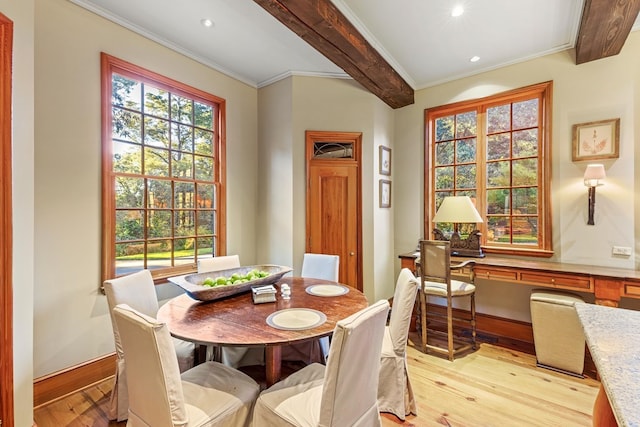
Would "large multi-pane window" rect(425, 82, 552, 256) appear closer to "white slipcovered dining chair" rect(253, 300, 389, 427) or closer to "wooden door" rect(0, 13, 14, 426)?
"white slipcovered dining chair" rect(253, 300, 389, 427)

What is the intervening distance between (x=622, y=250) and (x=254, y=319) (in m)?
3.27

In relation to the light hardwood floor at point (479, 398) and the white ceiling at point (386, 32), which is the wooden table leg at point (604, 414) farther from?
the white ceiling at point (386, 32)

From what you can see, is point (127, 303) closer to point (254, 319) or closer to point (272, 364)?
point (254, 319)

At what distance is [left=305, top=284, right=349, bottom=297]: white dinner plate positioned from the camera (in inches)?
85.2

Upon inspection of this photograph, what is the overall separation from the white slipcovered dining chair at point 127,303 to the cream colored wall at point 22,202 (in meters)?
0.39

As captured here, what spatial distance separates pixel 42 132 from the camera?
2.10m

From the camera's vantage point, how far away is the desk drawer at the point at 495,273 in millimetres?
2729

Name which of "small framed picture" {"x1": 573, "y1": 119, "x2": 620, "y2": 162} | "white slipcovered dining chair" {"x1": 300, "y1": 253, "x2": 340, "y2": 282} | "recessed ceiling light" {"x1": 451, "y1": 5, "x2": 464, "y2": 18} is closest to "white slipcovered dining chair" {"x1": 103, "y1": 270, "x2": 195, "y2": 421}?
"white slipcovered dining chair" {"x1": 300, "y1": 253, "x2": 340, "y2": 282}

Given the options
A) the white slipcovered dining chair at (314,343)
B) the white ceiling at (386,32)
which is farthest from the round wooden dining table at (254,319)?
the white ceiling at (386,32)

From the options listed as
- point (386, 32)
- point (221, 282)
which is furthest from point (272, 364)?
point (386, 32)

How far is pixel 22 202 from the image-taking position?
1.63 meters

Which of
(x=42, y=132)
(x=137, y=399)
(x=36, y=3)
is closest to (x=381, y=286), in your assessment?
(x=137, y=399)

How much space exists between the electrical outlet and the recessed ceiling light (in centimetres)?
251

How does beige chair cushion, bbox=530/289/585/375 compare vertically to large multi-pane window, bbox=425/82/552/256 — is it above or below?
below
